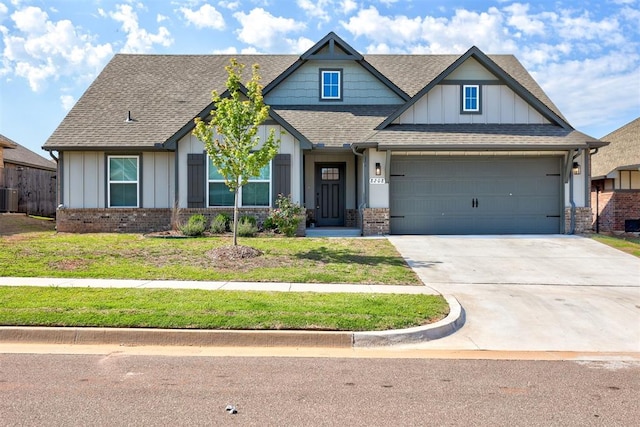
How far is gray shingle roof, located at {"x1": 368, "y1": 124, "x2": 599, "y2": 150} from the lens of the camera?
15.8 metres

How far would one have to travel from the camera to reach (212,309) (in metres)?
7.23

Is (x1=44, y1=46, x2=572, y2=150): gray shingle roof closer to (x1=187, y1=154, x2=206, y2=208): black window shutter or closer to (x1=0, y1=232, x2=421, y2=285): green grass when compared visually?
(x1=187, y1=154, x2=206, y2=208): black window shutter

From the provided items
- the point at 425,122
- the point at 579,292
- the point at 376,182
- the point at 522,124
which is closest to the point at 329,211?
the point at 376,182

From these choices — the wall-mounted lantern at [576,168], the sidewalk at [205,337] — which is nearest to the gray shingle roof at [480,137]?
the wall-mounted lantern at [576,168]

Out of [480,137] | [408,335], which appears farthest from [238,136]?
[480,137]

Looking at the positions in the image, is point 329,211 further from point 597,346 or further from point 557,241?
point 597,346

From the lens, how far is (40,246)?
12.9 meters

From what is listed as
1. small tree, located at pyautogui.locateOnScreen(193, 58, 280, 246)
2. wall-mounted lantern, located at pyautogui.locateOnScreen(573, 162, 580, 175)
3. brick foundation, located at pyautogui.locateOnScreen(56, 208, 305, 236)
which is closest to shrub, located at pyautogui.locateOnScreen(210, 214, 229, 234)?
brick foundation, located at pyautogui.locateOnScreen(56, 208, 305, 236)

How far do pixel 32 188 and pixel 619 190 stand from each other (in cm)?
2800

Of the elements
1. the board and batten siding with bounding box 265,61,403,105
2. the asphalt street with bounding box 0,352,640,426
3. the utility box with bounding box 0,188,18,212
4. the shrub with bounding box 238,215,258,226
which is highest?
the board and batten siding with bounding box 265,61,403,105

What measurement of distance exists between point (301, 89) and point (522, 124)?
853cm

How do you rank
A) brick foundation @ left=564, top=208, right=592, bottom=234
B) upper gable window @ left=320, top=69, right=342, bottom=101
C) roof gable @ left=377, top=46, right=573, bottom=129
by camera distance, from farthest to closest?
1. upper gable window @ left=320, top=69, right=342, bottom=101
2. roof gable @ left=377, top=46, right=573, bottom=129
3. brick foundation @ left=564, top=208, right=592, bottom=234

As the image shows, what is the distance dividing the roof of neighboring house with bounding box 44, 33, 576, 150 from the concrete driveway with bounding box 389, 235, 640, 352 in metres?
5.52

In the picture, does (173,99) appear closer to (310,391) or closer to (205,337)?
(205,337)
